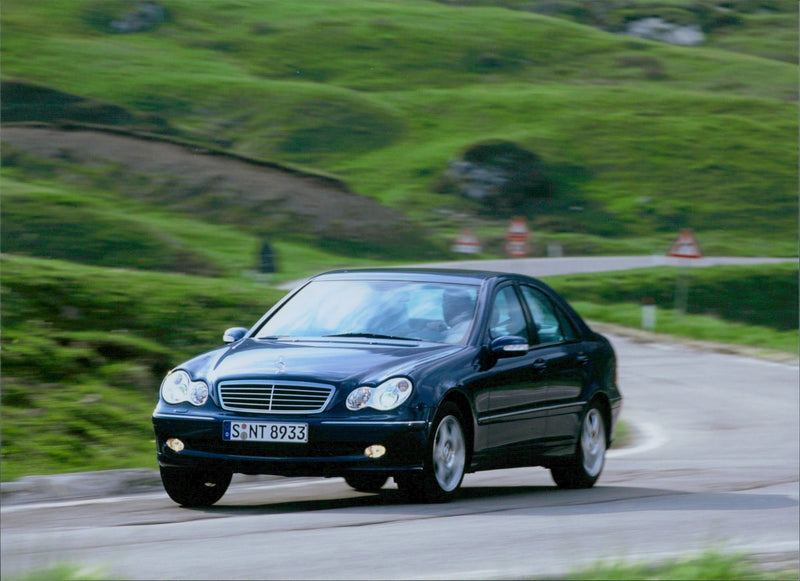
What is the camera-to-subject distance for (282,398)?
871cm

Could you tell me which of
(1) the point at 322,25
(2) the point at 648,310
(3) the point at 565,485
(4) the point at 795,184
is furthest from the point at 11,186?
(1) the point at 322,25

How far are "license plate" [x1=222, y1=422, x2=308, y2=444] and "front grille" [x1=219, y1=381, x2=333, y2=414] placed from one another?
0.10m

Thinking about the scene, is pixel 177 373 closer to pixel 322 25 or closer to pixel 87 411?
pixel 87 411

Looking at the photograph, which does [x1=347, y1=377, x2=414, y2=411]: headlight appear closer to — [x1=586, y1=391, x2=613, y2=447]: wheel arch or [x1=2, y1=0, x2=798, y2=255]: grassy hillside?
[x1=586, y1=391, x2=613, y2=447]: wheel arch

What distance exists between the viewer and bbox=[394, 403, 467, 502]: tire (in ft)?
28.9

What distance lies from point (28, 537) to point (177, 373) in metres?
1.91

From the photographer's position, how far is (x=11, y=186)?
40.8 metres

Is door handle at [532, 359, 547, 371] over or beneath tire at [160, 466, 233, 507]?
over

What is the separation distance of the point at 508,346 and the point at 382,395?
1.20 m

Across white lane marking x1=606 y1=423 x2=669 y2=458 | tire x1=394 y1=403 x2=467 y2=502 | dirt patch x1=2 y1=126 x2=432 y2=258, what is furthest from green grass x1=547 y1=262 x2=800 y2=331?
tire x1=394 y1=403 x2=467 y2=502

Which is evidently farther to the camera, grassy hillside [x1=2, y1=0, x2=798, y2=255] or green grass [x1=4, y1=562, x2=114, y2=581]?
grassy hillside [x1=2, y1=0, x2=798, y2=255]

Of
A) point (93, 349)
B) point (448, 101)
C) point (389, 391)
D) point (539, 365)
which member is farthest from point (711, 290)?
point (448, 101)

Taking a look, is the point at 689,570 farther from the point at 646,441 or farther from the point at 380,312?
the point at 646,441

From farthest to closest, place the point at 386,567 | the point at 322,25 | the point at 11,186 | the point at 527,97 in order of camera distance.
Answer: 1. the point at 322,25
2. the point at 527,97
3. the point at 11,186
4. the point at 386,567
